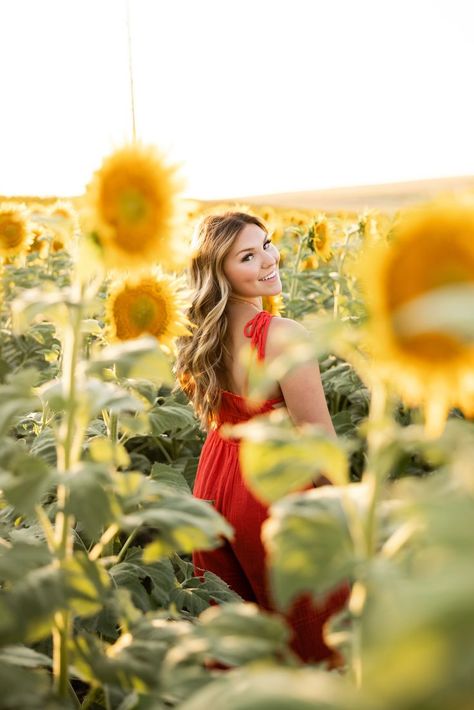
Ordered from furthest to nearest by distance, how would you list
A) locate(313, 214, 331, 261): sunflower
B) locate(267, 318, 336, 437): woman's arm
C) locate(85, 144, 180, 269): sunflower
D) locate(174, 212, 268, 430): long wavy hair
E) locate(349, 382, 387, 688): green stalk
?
locate(313, 214, 331, 261): sunflower
locate(174, 212, 268, 430): long wavy hair
locate(267, 318, 336, 437): woman's arm
locate(85, 144, 180, 269): sunflower
locate(349, 382, 387, 688): green stalk

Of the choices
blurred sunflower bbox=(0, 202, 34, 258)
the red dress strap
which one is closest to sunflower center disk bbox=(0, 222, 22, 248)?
blurred sunflower bbox=(0, 202, 34, 258)

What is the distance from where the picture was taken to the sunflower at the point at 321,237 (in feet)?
19.3

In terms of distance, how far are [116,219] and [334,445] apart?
0.68 m

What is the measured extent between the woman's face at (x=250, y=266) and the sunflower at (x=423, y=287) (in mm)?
2339

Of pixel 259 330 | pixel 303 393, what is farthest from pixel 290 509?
pixel 259 330

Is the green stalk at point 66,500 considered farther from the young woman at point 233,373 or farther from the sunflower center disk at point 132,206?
the young woman at point 233,373

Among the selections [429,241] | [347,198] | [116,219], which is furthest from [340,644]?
[347,198]

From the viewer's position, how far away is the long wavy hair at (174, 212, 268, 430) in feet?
10.7

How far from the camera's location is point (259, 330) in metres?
3.18

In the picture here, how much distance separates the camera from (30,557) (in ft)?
4.02

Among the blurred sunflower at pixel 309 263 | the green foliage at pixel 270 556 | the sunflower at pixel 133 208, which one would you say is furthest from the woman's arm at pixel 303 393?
the blurred sunflower at pixel 309 263

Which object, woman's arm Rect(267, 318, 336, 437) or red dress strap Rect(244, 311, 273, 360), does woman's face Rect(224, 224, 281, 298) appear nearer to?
red dress strap Rect(244, 311, 273, 360)

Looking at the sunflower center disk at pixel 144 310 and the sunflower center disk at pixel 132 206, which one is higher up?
the sunflower center disk at pixel 132 206

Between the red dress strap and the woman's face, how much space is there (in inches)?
5.6
